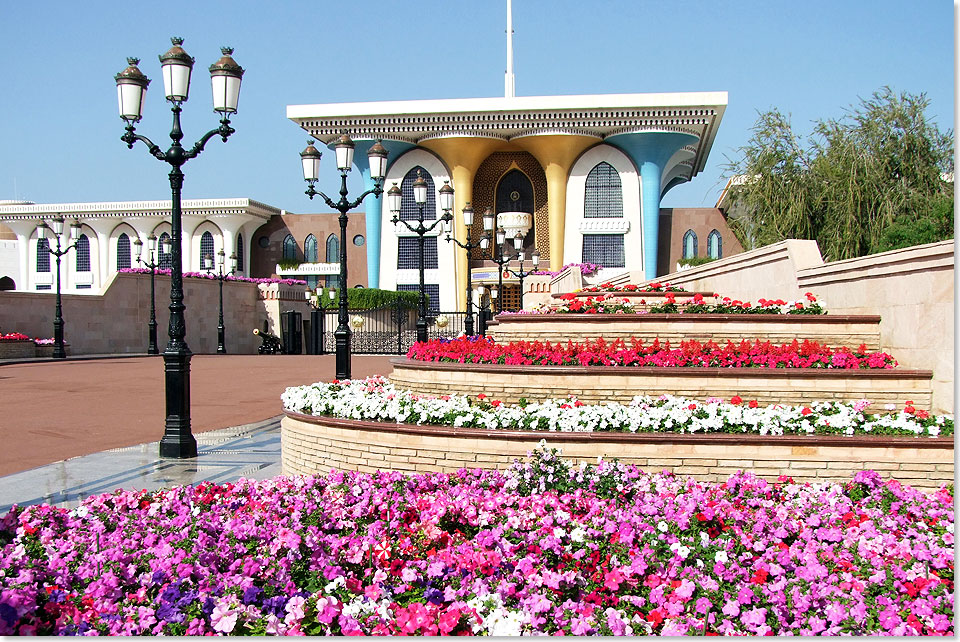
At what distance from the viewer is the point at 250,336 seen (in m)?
40.6

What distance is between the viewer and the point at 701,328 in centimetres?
992

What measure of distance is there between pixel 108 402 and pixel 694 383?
443 inches

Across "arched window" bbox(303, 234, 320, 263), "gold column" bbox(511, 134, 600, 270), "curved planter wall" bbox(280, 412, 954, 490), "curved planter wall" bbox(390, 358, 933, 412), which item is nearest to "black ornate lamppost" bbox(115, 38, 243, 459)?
"curved planter wall" bbox(280, 412, 954, 490)

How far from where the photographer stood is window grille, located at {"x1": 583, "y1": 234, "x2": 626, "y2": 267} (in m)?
51.6

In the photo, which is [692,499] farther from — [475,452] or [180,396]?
[180,396]

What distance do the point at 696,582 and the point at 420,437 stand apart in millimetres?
3499

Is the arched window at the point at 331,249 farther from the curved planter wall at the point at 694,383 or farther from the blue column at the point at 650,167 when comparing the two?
the curved planter wall at the point at 694,383

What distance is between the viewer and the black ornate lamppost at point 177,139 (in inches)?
352

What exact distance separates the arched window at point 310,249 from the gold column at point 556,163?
1647 cm

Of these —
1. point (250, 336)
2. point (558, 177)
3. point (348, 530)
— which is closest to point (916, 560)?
point (348, 530)

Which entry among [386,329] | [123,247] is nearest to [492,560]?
[386,329]

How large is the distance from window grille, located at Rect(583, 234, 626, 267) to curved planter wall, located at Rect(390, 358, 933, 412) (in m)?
43.6

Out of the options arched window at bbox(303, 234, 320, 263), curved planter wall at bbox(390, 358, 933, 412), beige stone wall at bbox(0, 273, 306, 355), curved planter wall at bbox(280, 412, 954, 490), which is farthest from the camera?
arched window at bbox(303, 234, 320, 263)

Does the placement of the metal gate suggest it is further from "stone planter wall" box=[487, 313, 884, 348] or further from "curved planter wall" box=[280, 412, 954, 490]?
"curved planter wall" box=[280, 412, 954, 490]
